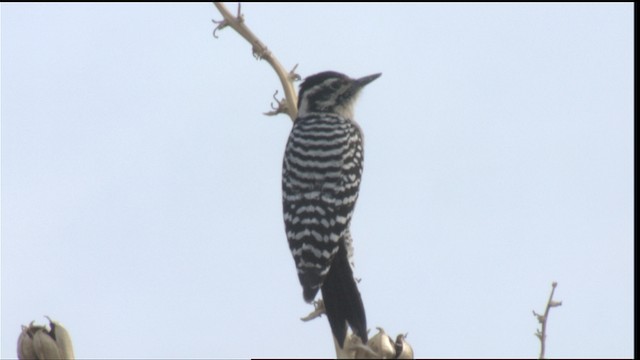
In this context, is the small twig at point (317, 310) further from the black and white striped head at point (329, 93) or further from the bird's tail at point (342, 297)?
the black and white striped head at point (329, 93)

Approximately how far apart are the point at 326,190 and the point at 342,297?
41.6 inches

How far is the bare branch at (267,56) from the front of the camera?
23.5 ft

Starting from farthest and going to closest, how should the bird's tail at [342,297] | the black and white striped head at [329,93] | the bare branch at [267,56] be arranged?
the black and white striped head at [329,93]
the bird's tail at [342,297]
the bare branch at [267,56]

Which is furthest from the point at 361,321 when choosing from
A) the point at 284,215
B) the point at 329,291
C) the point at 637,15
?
the point at 637,15

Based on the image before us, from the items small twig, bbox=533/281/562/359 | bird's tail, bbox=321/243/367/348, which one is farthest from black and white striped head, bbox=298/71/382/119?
small twig, bbox=533/281/562/359

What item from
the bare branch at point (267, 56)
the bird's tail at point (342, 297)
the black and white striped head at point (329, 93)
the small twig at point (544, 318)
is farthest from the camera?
the black and white striped head at point (329, 93)

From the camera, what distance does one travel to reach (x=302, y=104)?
403 inches

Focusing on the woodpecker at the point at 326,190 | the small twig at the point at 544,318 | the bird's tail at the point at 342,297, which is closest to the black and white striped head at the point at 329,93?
the woodpecker at the point at 326,190

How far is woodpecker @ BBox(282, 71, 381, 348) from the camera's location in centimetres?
812

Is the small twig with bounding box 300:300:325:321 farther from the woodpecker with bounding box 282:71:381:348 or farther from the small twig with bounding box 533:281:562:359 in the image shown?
the small twig with bounding box 533:281:562:359

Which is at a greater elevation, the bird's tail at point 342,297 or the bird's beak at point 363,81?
the bird's beak at point 363,81

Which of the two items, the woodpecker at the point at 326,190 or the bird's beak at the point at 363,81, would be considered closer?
the woodpecker at the point at 326,190

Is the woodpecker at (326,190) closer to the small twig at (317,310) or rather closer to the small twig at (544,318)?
the small twig at (317,310)

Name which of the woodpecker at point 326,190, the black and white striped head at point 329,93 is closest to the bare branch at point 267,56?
the woodpecker at point 326,190
